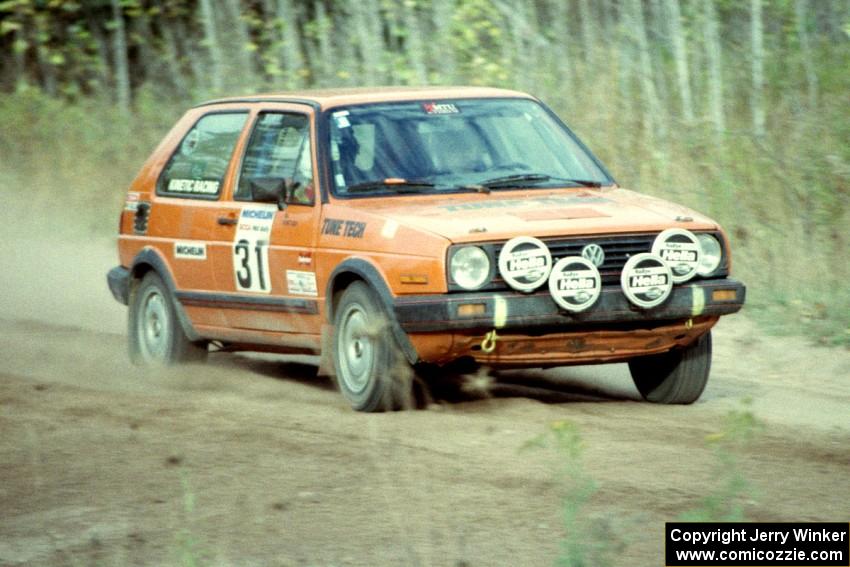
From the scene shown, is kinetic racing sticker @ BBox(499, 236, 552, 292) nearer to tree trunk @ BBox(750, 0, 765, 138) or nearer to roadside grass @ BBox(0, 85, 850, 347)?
roadside grass @ BBox(0, 85, 850, 347)

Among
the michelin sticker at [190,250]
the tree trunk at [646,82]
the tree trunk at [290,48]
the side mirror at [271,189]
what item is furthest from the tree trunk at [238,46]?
the side mirror at [271,189]

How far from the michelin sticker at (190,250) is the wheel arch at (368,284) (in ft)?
4.67

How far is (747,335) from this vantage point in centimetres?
1022

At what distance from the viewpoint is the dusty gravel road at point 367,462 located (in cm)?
538

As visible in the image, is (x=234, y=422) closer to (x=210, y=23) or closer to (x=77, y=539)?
(x=77, y=539)

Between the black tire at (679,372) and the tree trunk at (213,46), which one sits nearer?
the black tire at (679,372)

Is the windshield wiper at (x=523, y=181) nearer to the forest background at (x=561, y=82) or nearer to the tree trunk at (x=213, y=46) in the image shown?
the forest background at (x=561, y=82)

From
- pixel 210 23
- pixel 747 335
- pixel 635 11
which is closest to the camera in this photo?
A: pixel 747 335

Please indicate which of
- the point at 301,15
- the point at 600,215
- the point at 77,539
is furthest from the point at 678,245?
the point at 301,15

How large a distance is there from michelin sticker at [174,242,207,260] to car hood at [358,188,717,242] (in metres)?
1.51

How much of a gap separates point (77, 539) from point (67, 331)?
681 centimetres

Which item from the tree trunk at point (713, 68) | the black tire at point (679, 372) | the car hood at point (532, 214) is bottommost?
the black tire at point (679, 372)

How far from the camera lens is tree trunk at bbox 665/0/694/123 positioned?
1361cm

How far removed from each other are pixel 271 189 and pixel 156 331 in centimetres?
197
